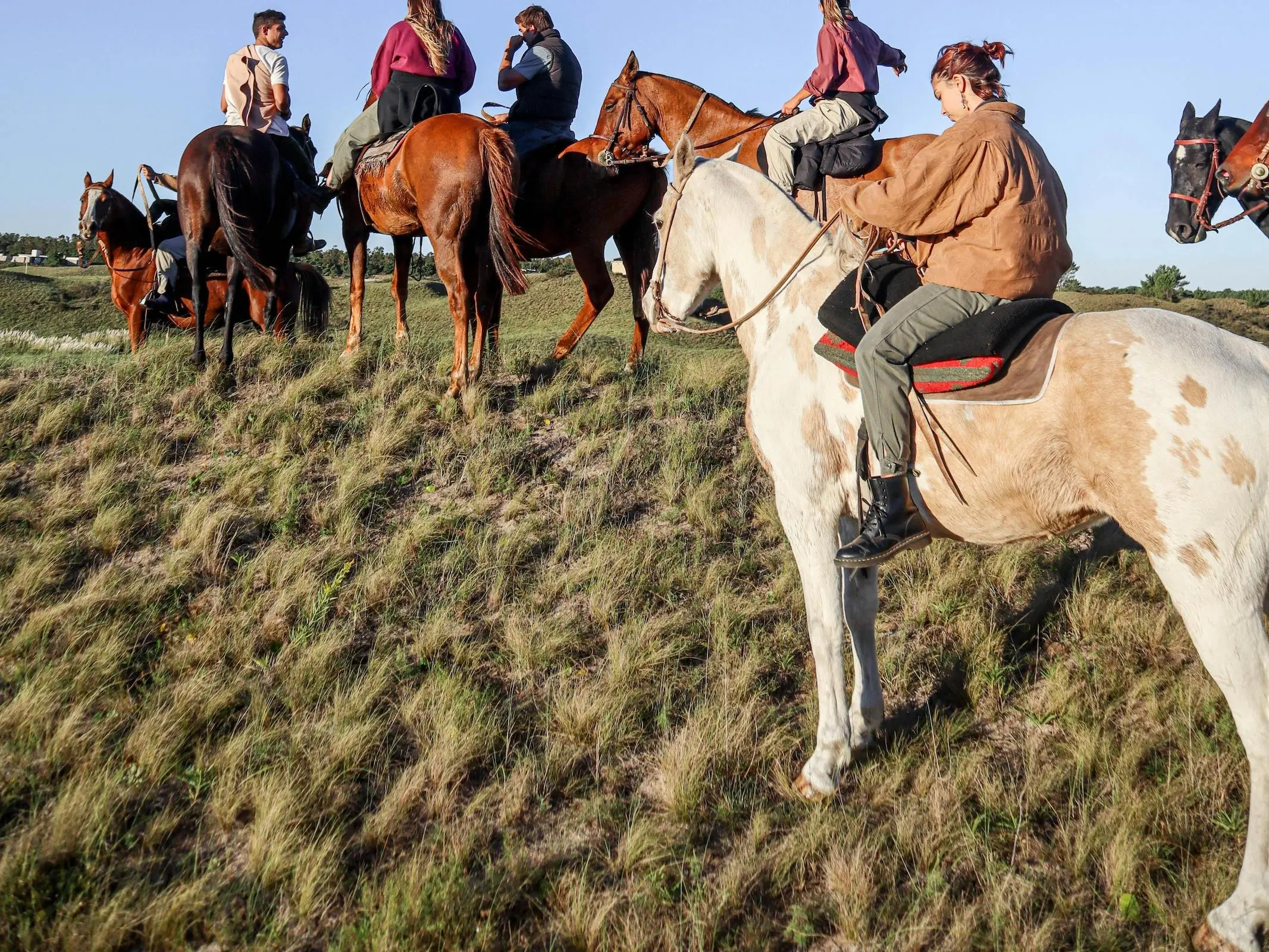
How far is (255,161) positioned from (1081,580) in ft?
25.2

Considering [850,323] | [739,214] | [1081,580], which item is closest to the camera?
[850,323]

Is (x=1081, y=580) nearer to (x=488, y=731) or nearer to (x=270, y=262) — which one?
(x=488, y=731)

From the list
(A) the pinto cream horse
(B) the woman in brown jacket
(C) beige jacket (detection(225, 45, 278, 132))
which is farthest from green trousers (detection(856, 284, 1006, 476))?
(C) beige jacket (detection(225, 45, 278, 132))

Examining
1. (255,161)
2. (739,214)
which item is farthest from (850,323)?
(255,161)

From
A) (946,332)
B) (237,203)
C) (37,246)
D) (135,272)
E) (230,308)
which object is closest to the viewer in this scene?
(946,332)

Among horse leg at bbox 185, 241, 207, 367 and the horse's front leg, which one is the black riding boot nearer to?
the horse's front leg

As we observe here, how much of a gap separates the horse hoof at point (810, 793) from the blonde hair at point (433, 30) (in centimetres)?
738

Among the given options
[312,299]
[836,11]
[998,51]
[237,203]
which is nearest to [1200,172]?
[836,11]

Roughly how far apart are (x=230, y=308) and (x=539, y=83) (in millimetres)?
3588

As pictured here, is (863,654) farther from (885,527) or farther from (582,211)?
(582,211)

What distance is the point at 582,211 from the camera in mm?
9062

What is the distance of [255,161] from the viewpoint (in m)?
8.51

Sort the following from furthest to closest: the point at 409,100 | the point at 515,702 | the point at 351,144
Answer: the point at 351,144
the point at 409,100
the point at 515,702

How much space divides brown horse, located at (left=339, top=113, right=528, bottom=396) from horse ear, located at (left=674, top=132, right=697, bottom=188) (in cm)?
320
